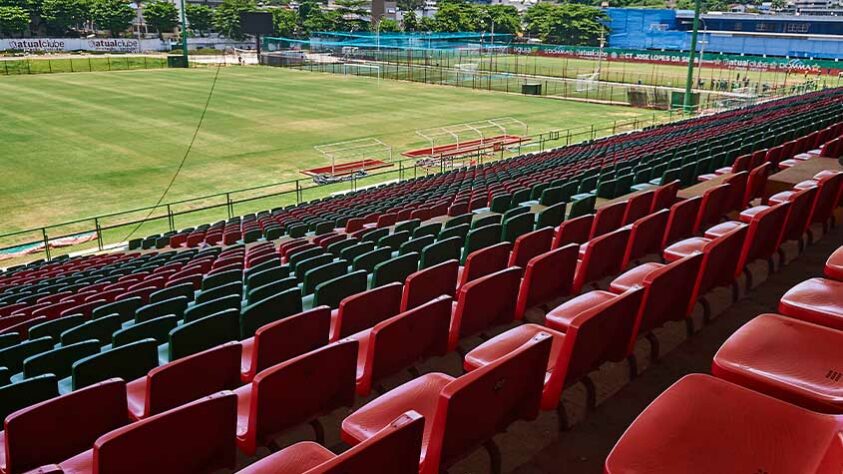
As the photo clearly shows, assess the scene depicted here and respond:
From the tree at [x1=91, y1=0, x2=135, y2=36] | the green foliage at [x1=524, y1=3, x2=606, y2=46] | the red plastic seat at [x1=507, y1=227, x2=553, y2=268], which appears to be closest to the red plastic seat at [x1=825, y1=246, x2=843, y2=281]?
the red plastic seat at [x1=507, y1=227, x2=553, y2=268]

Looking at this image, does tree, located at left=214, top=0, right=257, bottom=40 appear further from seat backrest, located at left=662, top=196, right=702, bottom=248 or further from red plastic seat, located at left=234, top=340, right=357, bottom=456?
red plastic seat, located at left=234, top=340, right=357, bottom=456

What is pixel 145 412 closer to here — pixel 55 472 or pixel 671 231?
pixel 55 472

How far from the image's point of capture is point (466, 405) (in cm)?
277

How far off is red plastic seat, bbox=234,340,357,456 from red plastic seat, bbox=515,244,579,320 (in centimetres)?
188

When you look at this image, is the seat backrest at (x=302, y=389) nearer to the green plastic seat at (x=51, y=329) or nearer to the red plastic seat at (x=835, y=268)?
the red plastic seat at (x=835, y=268)

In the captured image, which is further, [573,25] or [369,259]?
[573,25]

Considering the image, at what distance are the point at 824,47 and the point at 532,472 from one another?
103941 millimetres

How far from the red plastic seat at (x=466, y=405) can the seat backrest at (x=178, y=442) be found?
0.57 meters

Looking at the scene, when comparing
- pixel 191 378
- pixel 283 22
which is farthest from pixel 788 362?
pixel 283 22

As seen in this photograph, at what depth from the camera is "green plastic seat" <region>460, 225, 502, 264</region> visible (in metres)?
7.62

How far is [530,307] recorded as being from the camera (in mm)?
5371

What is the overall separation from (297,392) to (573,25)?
373ft

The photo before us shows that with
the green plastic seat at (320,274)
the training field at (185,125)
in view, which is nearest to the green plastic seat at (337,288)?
the green plastic seat at (320,274)

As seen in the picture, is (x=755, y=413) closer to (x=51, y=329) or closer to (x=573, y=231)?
(x=573, y=231)
